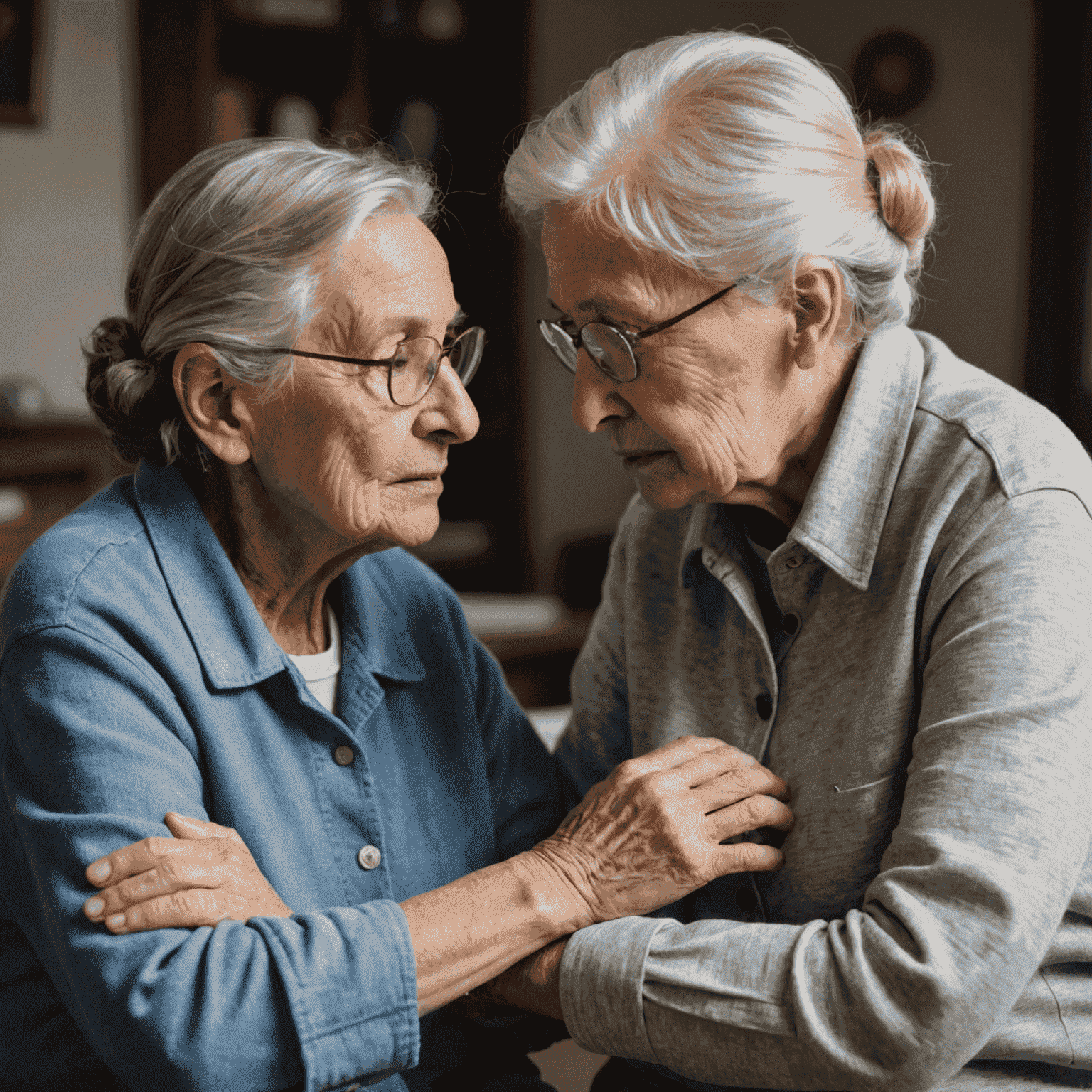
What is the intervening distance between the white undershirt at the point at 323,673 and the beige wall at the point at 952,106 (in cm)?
208

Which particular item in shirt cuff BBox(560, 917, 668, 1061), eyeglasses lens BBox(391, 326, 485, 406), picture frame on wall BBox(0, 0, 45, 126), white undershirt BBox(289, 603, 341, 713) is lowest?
shirt cuff BBox(560, 917, 668, 1061)

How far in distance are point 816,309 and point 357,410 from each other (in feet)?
1.80

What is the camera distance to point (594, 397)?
141cm

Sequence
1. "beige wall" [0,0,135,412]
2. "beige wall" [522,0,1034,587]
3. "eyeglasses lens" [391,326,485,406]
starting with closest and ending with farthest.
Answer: "eyeglasses lens" [391,326,485,406], "beige wall" [522,0,1034,587], "beige wall" [0,0,135,412]

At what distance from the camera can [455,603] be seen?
1.66 meters

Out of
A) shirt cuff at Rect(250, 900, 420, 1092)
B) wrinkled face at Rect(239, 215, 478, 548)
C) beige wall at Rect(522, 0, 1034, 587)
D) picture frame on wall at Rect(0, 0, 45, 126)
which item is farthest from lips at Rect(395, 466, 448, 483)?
picture frame on wall at Rect(0, 0, 45, 126)

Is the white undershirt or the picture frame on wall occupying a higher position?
the picture frame on wall

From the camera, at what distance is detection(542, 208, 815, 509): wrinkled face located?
132 centimetres

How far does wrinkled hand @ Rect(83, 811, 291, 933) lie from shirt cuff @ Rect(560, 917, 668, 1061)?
313 millimetres

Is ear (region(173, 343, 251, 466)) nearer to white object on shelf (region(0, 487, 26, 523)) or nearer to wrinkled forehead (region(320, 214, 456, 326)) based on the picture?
wrinkled forehead (region(320, 214, 456, 326))

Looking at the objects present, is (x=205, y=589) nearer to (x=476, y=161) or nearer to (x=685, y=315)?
(x=685, y=315)

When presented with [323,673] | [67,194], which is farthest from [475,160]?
[323,673]

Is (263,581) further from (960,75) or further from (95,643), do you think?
(960,75)

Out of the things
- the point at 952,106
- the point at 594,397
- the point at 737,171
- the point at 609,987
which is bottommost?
the point at 609,987
